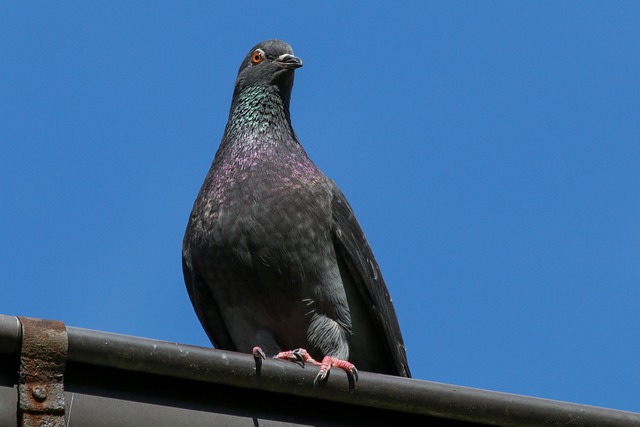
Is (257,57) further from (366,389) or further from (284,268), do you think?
(366,389)

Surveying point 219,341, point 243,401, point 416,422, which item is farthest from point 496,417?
point 219,341

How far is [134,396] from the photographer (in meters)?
3.82

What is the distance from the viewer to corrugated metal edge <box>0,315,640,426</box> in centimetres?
379

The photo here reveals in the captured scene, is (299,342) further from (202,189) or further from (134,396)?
(134,396)

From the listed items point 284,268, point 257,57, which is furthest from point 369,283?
point 257,57

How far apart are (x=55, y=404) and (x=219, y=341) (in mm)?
4340

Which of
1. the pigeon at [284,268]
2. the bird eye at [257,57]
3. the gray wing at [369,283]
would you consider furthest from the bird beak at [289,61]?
the gray wing at [369,283]

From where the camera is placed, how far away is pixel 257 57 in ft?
29.6

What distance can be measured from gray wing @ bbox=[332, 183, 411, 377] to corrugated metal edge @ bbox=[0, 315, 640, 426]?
3.16 meters

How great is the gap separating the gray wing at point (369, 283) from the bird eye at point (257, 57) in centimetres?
172

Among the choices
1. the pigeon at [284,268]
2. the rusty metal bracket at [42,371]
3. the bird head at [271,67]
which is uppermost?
the bird head at [271,67]

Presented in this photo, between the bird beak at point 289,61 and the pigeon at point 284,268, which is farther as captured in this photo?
the bird beak at point 289,61

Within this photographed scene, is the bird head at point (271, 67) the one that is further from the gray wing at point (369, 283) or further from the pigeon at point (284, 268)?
the gray wing at point (369, 283)

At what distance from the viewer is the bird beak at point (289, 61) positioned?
28.9 feet
